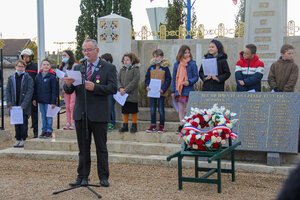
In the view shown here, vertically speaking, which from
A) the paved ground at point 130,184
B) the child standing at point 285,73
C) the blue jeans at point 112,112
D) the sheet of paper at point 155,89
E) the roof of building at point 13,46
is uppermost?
the roof of building at point 13,46

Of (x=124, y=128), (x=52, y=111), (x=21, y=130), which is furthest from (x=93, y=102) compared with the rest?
(x=21, y=130)

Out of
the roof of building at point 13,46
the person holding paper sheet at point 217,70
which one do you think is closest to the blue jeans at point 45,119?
the person holding paper sheet at point 217,70

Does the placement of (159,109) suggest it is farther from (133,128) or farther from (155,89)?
(133,128)

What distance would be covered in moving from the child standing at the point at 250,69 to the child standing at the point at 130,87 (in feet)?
6.49

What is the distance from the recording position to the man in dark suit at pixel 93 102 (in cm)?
589

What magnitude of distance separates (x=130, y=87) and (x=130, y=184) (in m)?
2.80

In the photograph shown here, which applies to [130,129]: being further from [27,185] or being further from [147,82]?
[27,185]

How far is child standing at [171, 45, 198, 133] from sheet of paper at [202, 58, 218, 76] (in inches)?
14.2

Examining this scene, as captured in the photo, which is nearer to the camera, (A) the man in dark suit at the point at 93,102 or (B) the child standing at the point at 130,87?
(A) the man in dark suit at the point at 93,102

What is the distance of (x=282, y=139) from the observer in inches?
282

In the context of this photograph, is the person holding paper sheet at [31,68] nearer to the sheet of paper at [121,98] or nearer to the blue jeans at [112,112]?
the blue jeans at [112,112]

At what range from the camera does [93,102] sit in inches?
233

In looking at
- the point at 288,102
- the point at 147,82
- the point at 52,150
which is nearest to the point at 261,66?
the point at 288,102

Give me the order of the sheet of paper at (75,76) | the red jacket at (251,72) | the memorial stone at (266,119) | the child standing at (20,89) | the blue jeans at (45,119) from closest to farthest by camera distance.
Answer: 1. the sheet of paper at (75,76)
2. the memorial stone at (266,119)
3. the red jacket at (251,72)
4. the child standing at (20,89)
5. the blue jeans at (45,119)
